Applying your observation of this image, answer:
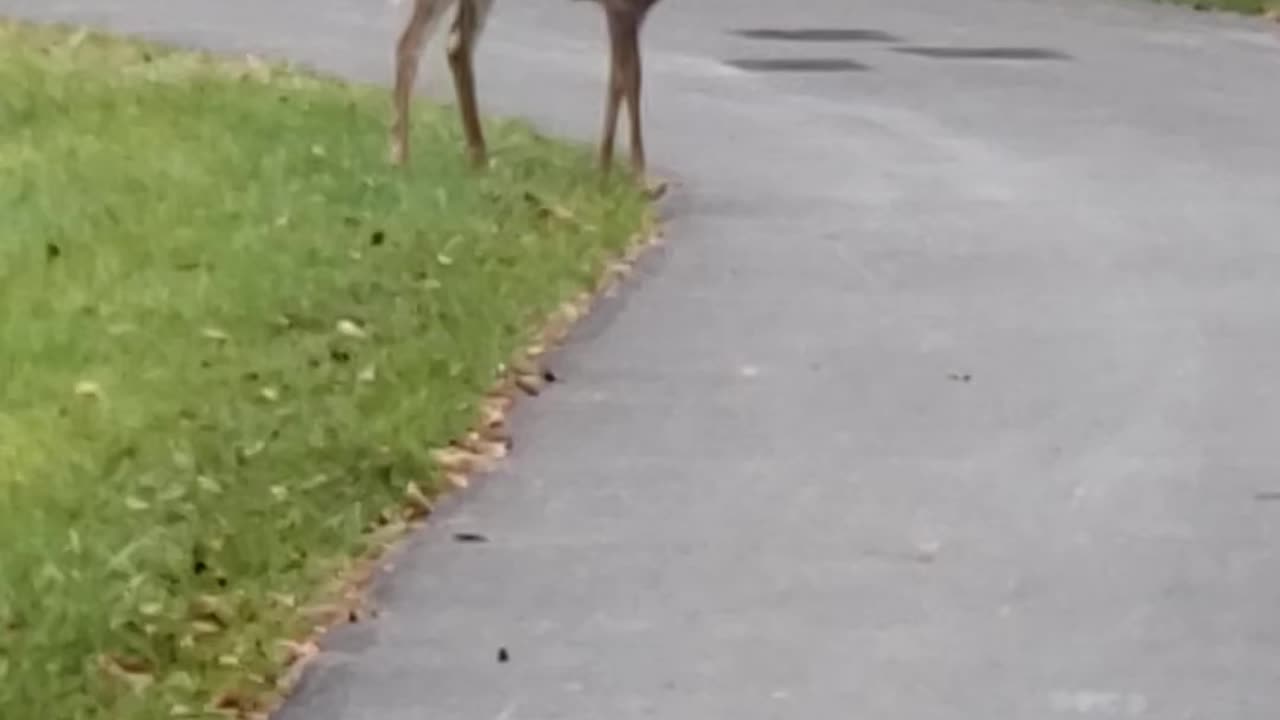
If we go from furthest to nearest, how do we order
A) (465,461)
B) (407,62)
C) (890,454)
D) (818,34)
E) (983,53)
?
(818,34) < (983,53) < (407,62) < (890,454) < (465,461)

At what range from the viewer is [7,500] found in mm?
8297

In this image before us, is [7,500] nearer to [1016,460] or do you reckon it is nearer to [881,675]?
[881,675]

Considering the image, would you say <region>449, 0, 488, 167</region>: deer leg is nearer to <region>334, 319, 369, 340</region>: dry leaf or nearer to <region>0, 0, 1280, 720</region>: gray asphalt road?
<region>0, 0, 1280, 720</region>: gray asphalt road

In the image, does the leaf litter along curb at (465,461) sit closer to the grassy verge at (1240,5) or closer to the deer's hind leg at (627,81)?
the deer's hind leg at (627,81)

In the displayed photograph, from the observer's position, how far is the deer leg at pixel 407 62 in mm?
14453

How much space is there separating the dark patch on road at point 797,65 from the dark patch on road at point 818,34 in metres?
1.41

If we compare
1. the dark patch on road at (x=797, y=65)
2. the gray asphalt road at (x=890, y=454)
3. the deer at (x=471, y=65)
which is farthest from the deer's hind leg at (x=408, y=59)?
the dark patch on road at (x=797, y=65)

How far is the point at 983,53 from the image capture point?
74.4 feet

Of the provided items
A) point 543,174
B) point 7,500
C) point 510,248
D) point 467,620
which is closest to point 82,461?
point 7,500

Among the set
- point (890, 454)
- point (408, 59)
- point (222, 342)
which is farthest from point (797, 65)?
point (890, 454)

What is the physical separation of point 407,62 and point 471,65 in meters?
0.46

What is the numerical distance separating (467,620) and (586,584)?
16.6 inches

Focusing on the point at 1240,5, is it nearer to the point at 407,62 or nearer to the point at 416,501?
the point at 407,62

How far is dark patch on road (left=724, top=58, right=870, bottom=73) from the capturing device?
69.3ft
